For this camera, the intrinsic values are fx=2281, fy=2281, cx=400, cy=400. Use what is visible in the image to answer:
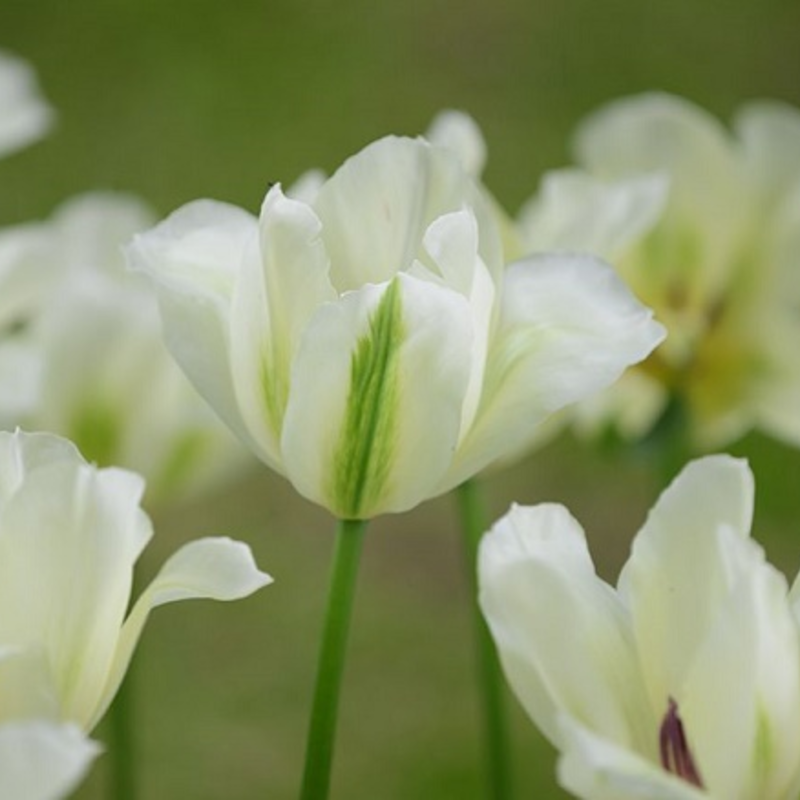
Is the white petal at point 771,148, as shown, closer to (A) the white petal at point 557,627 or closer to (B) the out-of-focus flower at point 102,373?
(B) the out-of-focus flower at point 102,373

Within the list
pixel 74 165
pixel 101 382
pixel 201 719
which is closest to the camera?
pixel 101 382

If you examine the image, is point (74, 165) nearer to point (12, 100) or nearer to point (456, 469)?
point (12, 100)

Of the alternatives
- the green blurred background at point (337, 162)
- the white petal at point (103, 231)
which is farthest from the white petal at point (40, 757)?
the green blurred background at point (337, 162)

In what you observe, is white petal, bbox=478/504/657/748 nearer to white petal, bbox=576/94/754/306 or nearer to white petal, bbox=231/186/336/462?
white petal, bbox=231/186/336/462

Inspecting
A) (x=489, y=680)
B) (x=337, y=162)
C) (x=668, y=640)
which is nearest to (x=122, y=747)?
(x=489, y=680)

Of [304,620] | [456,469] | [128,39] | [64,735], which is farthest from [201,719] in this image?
[64,735]
